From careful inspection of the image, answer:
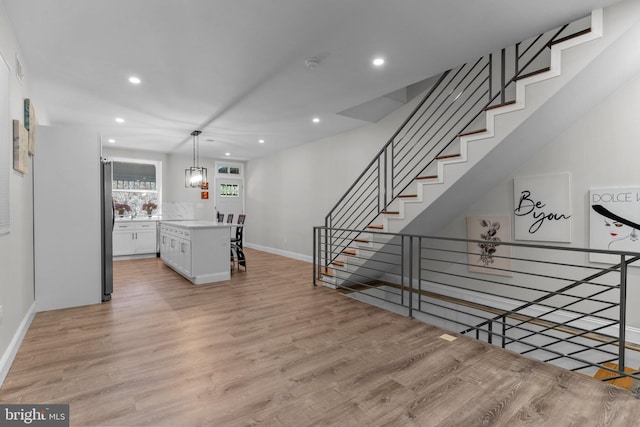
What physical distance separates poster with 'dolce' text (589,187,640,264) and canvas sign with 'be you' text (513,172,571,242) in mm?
236

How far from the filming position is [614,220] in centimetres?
320

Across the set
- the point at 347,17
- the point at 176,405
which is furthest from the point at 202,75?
the point at 176,405

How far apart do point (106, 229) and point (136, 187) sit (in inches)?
181

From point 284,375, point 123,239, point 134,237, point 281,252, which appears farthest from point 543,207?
point 123,239

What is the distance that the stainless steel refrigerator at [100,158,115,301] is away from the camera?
406cm

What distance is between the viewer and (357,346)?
2713mm

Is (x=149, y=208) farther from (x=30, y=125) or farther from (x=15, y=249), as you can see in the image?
(x=15, y=249)

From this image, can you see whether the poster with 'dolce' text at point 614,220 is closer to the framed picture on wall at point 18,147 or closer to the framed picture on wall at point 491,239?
the framed picture on wall at point 491,239

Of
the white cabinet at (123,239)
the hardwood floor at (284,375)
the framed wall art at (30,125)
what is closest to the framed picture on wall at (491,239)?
the hardwood floor at (284,375)

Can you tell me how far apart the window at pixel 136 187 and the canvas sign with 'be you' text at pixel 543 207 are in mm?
8260

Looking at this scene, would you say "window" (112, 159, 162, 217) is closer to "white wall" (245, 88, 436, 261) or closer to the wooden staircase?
"white wall" (245, 88, 436, 261)

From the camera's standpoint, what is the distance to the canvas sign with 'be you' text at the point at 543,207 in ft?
11.7

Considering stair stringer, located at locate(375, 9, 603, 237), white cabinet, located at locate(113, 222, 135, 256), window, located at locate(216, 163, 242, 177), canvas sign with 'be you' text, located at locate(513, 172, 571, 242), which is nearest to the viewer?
stair stringer, located at locate(375, 9, 603, 237)

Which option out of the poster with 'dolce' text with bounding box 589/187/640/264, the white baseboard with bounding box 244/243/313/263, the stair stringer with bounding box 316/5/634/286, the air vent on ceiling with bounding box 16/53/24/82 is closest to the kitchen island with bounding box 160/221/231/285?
the white baseboard with bounding box 244/243/313/263
